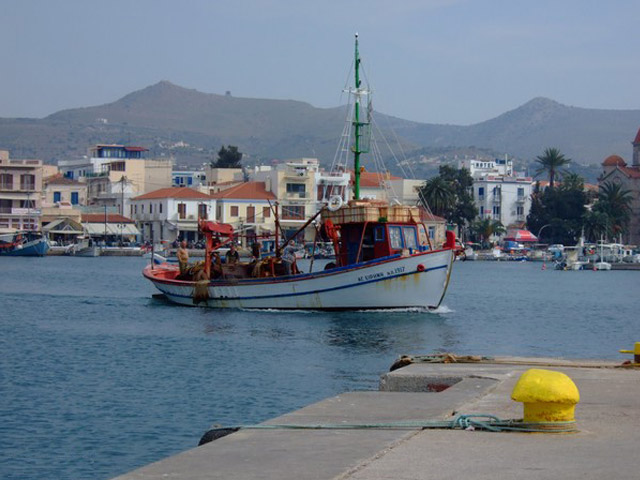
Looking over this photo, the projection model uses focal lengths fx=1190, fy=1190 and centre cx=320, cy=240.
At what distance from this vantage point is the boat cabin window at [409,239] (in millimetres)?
38344

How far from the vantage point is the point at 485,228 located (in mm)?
136875

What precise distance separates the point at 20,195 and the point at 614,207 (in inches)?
2566

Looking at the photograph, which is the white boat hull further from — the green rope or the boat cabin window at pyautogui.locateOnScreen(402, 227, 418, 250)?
the green rope

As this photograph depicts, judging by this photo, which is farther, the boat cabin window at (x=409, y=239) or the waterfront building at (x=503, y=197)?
the waterfront building at (x=503, y=197)

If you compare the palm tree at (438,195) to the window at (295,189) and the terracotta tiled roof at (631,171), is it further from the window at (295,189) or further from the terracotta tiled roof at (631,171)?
the terracotta tiled roof at (631,171)

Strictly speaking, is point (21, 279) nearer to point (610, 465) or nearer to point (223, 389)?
point (223, 389)

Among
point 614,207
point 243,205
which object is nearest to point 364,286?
point 243,205

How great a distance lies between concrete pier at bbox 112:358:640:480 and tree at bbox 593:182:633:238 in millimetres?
122552

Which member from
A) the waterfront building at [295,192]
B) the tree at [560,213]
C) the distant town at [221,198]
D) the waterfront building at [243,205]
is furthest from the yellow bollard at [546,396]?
the tree at [560,213]

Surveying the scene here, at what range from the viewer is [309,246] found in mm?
112875

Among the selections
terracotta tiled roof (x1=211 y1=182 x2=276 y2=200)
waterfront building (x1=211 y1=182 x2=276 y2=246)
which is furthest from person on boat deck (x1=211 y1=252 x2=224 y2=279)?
terracotta tiled roof (x1=211 y1=182 x2=276 y2=200)

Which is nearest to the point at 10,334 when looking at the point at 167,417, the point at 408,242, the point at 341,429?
the point at 408,242

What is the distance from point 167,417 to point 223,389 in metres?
3.33

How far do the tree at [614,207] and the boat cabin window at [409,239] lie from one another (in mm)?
96274
